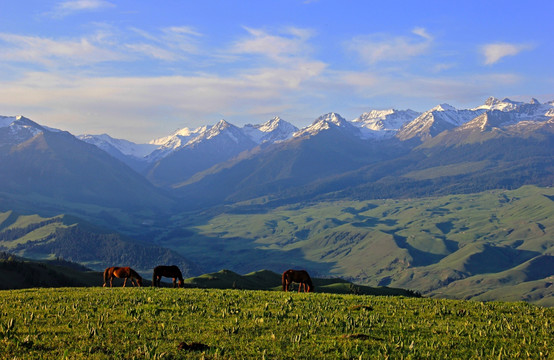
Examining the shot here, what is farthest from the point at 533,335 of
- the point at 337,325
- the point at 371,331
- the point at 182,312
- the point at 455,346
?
the point at 182,312

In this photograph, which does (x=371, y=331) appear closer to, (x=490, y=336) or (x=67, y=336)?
(x=490, y=336)

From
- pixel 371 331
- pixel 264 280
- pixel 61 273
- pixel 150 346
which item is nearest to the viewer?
pixel 150 346

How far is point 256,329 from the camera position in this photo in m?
22.3

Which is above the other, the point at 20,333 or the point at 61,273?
the point at 20,333

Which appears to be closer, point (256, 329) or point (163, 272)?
point (256, 329)

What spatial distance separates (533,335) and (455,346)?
192 inches

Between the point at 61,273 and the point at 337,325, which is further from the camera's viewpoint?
the point at 61,273

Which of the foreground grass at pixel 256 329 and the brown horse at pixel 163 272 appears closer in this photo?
the foreground grass at pixel 256 329

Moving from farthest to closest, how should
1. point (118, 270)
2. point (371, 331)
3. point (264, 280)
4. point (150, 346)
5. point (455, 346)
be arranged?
1. point (264, 280)
2. point (118, 270)
3. point (371, 331)
4. point (455, 346)
5. point (150, 346)

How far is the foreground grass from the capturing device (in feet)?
60.9

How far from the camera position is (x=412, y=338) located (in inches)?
864

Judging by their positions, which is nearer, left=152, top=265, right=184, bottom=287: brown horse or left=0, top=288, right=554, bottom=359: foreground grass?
left=0, top=288, right=554, bottom=359: foreground grass

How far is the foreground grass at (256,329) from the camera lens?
60.9 ft

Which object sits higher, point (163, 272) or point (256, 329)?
point (163, 272)
